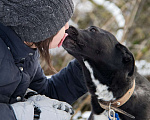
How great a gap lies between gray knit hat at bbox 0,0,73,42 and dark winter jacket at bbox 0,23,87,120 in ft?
0.45

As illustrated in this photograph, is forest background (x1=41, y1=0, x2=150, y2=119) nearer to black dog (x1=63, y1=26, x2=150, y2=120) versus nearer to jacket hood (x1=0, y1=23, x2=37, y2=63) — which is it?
black dog (x1=63, y1=26, x2=150, y2=120)

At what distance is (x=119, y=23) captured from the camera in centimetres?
495

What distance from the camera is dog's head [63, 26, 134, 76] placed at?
1840 millimetres

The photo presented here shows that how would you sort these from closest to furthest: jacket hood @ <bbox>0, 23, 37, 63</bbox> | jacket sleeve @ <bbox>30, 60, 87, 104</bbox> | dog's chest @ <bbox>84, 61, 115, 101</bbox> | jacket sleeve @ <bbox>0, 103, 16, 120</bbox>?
1. jacket sleeve @ <bbox>0, 103, 16, 120</bbox>
2. jacket hood @ <bbox>0, 23, 37, 63</bbox>
3. dog's chest @ <bbox>84, 61, 115, 101</bbox>
4. jacket sleeve @ <bbox>30, 60, 87, 104</bbox>

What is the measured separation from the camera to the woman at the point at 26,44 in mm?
1451

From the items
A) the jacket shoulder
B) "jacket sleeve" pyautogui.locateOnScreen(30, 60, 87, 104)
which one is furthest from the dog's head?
the jacket shoulder

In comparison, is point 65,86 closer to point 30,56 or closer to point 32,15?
point 30,56

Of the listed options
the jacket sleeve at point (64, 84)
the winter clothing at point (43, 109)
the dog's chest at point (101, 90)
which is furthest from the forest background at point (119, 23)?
the winter clothing at point (43, 109)

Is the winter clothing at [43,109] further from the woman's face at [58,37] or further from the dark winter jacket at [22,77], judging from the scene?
the woman's face at [58,37]

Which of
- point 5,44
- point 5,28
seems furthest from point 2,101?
point 5,28

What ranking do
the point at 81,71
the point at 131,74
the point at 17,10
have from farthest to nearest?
the point at 81,71, the point at 131,74, the point at 17,10

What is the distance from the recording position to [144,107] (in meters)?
1.91

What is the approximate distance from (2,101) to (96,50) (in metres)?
0.89

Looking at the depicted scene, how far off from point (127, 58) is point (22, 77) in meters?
0.91
